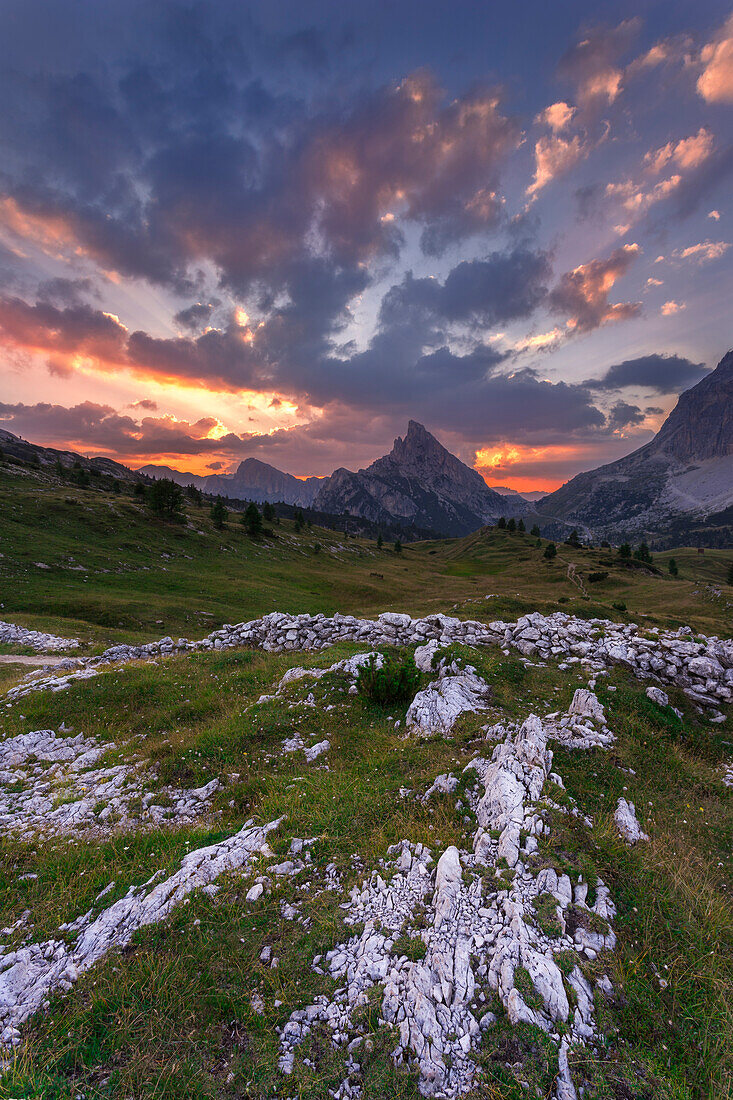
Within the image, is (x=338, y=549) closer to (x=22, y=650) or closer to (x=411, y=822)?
(x=22, y=650)

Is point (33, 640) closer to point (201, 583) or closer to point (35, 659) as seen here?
point (35, 659)

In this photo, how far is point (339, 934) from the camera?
5.98 meters

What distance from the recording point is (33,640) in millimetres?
25891

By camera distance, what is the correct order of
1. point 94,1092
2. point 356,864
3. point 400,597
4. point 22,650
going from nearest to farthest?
point 94,1092 → point 356,864 → point 22,650 → point 400,597

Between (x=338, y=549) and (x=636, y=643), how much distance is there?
9824cm

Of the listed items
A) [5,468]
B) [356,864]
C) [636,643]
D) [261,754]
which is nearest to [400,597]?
[636,643]

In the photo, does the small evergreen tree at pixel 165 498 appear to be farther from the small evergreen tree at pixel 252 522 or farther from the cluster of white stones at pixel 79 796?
the cluster of white stones at pixel 79 796

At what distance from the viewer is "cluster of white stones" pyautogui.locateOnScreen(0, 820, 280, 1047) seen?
5371 mm

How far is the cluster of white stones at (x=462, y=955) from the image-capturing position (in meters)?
4.63

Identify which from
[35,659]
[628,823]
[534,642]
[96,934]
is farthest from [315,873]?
[35,659]

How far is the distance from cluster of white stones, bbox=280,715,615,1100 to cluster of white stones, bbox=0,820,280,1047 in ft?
9.20

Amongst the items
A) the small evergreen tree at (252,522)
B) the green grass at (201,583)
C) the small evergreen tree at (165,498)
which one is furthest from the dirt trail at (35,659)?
the small evergreen tree at (252,522)

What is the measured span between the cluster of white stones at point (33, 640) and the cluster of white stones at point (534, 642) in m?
4.70

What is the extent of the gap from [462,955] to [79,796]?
10434 mm
